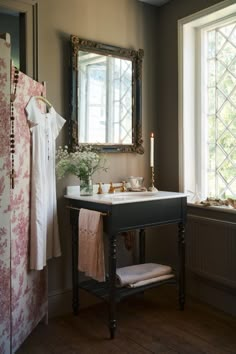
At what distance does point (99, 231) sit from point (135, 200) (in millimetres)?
316

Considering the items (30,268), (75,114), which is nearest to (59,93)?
(75,114)

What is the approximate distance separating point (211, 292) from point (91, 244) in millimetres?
1154

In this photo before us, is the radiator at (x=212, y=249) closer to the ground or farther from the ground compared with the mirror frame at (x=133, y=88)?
closer to the ground

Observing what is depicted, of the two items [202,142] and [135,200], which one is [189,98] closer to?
[202,142]

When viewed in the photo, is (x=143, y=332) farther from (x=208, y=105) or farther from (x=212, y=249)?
(x=208, y=105)

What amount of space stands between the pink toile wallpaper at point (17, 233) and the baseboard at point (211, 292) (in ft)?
4.21

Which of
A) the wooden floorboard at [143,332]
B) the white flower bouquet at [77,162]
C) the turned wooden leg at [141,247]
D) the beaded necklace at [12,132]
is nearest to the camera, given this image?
the beaded necklace at [12,132]

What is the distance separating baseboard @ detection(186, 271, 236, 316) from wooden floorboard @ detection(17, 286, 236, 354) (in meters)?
0.06

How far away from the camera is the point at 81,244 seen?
2.64 m

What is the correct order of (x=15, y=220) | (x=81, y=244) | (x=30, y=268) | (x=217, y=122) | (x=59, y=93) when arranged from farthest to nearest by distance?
1. (x=217, y=122)
2. (x=59, y=93)
3. (x=81, y=244)
4. (x=30, y=268)
5. (x=15, y=220)

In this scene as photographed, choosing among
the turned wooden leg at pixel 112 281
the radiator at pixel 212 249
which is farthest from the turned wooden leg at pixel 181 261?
the turned wooden leg at pixel 112 281

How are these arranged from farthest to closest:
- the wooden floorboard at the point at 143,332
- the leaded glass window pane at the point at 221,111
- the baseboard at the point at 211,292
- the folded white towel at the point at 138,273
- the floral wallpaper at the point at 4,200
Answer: the leaded glass window pane at the point at 221,111 → the baseboard at the point at 211,292 → the folded white towel at the point at 138,273 → the wooden floorboard at the point at 143,332 → the floral wallpaper at the point at 4,200

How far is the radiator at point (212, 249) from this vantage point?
2857 millimetres

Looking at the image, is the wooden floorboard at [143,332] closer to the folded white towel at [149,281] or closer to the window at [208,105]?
the folded white towel at [149,281]
